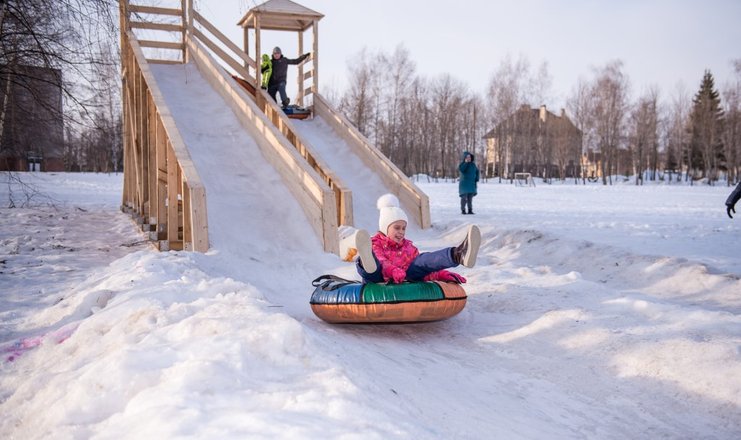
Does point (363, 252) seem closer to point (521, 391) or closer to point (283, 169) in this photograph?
point (521, 391)

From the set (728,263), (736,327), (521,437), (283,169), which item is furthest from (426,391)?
(283,169)

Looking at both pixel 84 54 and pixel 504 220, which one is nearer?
pixel 84 54

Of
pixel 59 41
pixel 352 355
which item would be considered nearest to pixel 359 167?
pixel 59 41

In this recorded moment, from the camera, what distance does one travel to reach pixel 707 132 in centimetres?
4544

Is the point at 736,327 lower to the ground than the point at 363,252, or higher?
lower

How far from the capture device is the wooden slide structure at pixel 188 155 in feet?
26.8

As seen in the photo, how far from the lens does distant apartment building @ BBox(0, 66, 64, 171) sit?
296 inches

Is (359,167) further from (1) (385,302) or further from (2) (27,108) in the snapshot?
(2) (27,108)

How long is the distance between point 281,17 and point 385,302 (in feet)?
42.0

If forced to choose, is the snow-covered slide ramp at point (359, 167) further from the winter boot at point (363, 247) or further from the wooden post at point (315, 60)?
the winter boot at point (363, 247)

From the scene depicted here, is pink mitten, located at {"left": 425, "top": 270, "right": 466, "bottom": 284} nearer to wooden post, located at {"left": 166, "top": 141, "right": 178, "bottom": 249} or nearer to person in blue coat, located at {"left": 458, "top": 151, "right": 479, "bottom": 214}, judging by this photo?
wooden post, located at {"left": 166, "top": 141, "right": 178, "bottom": 249}

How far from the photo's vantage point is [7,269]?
23.6ft

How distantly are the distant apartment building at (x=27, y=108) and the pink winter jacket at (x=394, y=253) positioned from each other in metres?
4.62

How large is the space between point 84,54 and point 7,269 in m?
2.80
